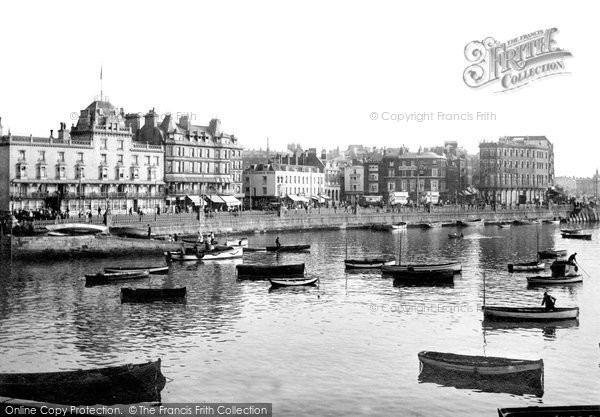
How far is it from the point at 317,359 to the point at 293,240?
72553 millimetres

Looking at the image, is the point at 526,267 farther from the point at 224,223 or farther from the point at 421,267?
the point at 224,223

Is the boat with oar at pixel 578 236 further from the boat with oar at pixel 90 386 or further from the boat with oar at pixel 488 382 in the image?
the boat with oar at pixel 90 386

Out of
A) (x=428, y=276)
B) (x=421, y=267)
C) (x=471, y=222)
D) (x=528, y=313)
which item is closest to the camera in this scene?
(x=528, y=313)

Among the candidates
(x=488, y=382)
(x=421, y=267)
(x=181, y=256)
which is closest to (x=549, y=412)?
(x=488, y=382)

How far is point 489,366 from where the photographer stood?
34219 millimetres

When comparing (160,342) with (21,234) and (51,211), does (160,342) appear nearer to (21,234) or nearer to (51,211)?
(21,234)

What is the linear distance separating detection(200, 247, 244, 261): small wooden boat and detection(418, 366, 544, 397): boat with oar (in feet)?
160

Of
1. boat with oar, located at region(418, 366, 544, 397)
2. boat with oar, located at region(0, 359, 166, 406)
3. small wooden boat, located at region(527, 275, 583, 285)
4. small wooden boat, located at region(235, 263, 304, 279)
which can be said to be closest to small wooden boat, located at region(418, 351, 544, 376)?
boat with oar, located at region(418, 366, 544, 397)

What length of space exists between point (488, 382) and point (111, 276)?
3877cm

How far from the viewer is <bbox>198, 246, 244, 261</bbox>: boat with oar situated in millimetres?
81250

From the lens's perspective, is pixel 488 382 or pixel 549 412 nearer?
pixel 549 412

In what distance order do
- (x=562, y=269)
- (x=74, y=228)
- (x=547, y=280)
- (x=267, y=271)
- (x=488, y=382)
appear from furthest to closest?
(x=74, y=228)
(x=267, y=271)
(x=562, y=269)
(x=547, y=280)
(x=488, y=382)

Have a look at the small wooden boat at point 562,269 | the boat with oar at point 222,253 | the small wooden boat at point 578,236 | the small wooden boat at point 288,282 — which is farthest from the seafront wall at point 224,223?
the small wooden boat at point 562,269

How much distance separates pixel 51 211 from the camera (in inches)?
4124
